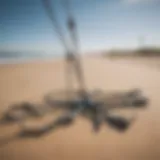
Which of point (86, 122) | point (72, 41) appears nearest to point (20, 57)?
point (72, 41)

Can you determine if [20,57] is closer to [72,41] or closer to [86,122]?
[72,41]

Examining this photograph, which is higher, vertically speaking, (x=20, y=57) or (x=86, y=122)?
(x=20, y=57)

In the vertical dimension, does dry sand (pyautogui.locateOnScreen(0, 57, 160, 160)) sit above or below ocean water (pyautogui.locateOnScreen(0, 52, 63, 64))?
below

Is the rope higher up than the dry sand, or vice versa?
the rope

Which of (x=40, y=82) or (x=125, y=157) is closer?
(x=125, y=157)

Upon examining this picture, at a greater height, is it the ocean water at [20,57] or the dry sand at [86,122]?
the ocean water at [20,57]

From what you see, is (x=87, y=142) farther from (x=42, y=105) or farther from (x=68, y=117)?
(x=42, y=105)

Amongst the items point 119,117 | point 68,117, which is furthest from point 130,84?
point 68,117

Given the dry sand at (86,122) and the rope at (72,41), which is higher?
the rope at (72,41)
